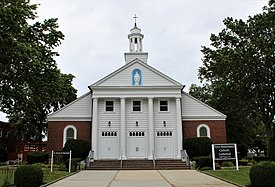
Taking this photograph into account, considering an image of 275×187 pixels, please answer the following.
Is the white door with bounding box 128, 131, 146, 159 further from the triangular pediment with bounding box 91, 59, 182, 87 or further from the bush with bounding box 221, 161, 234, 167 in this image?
the bush with bounding box 221, 161, 234, 167

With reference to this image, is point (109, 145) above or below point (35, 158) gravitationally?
above

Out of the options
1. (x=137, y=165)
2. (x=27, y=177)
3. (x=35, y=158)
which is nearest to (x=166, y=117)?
(x=137, y=165)

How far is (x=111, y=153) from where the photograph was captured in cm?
3125

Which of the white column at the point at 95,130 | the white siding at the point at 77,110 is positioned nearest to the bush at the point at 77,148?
the white column at the point at 95,130

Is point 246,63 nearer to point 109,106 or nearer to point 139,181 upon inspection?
point 109,106

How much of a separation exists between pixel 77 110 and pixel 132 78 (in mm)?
6441

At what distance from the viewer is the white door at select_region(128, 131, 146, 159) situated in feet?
102

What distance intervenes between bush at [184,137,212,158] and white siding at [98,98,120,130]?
7169 mm

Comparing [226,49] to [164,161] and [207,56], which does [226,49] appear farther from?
[164,161]

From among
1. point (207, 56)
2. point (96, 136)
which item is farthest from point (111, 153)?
point (207, 56)

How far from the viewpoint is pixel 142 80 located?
107ft

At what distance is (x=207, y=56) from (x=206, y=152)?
9.78 metres

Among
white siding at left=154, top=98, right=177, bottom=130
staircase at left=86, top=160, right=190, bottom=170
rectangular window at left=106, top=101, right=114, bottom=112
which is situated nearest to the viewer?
staircase at left=86, top=160, right=190, bottom=170

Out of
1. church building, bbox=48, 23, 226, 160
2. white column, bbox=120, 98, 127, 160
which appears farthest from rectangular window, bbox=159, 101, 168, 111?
white column, bbox=120, 98, 127, 160
